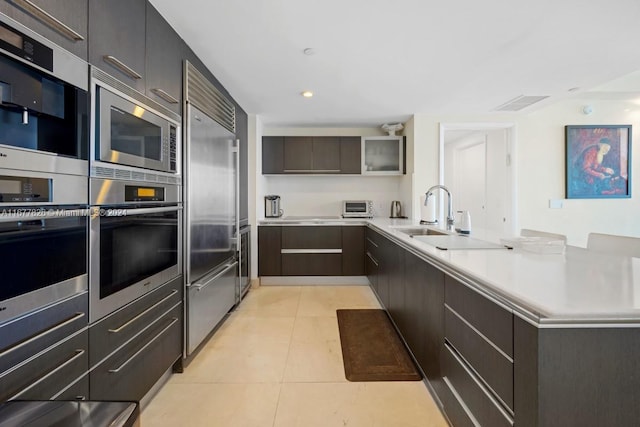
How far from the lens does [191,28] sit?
6.42 ft

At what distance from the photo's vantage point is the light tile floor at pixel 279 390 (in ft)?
5.31

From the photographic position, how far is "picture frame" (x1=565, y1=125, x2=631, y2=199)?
3799mm

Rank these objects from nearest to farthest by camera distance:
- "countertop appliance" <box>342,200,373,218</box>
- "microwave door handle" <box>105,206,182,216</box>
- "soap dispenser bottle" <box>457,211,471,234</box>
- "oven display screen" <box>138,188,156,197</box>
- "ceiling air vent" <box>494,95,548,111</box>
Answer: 1. "microwave door handle" <box>105,206,182,216</box>
2. "oven display screen" <box>138,188,156,197</box>
3. "soap dispenser bottle" <box>457,211,471,234</box>
4. "ceiling air vent" <box>494,95,548,111</box>
5. "countertop appliance" <box>342,200,373,218</box>

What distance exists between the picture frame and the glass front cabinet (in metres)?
2.06

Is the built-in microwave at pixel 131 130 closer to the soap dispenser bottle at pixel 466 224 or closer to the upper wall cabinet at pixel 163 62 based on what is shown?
the upper wall cabinet at pixel 163 62

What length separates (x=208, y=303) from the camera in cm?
239

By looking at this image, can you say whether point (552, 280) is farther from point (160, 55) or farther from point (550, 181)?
point (550, 181)

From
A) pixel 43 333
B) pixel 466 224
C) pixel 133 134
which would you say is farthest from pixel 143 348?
pixel 466 224

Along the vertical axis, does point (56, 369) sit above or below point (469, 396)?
above

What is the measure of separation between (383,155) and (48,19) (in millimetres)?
3806

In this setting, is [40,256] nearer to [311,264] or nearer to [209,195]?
[209,195]

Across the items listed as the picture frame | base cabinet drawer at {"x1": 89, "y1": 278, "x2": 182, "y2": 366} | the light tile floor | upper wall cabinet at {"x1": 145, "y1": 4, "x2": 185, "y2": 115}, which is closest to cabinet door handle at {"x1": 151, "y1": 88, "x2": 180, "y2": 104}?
upper wall cabinet at {"x1": 145, "y1": 4, "x2": 185, "y2": 115}

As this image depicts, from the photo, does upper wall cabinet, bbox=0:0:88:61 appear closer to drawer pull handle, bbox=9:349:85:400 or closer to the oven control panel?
the oven control panel


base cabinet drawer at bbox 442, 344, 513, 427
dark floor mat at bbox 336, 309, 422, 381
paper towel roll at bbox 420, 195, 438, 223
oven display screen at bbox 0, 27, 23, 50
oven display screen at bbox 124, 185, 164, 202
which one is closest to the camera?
oven display screen at bbox 0, 27, 23, 50
